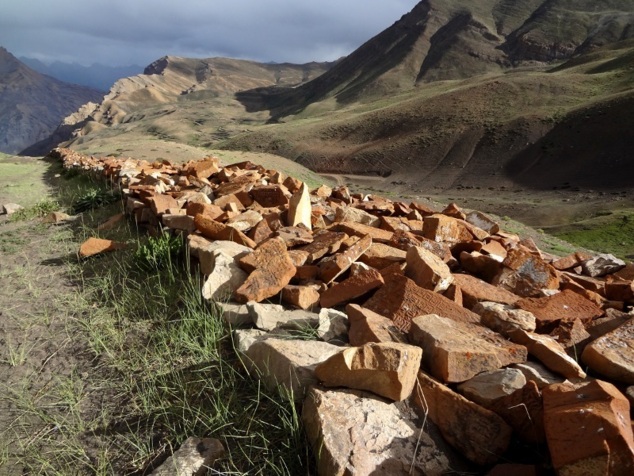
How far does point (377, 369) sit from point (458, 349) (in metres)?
0.43

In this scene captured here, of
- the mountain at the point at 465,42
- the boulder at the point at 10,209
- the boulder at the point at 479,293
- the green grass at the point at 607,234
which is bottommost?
the green grass at the point at 607,234

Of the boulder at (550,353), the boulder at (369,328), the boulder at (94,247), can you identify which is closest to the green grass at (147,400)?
the boulder at (369,328)

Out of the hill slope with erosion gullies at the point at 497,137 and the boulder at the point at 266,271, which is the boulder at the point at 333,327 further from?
the hill slope with erosion gullies at the point at 497,137

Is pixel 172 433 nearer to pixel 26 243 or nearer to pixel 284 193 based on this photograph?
pixel 284 193

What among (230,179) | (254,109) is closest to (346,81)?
(254,109)

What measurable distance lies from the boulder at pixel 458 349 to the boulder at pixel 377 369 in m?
0.14

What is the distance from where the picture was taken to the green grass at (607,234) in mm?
24212

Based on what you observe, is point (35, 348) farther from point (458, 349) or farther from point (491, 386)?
point (491, 386)

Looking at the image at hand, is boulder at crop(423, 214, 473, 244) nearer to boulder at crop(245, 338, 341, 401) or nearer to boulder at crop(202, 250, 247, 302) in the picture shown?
boulder at crop(202, 250, 247, 302)

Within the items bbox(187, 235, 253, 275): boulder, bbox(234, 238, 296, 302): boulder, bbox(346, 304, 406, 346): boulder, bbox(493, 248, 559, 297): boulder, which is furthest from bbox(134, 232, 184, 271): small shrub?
bbox(493, 248, 559, 297): boulder

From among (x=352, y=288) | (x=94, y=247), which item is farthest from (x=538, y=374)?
(x=94, y=247)

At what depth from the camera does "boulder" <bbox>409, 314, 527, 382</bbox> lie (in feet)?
7.33

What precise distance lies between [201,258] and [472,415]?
2372 millimetres

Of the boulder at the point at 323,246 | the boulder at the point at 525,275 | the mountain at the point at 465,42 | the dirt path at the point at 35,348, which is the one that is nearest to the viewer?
the dirt path at the point at 35,348
